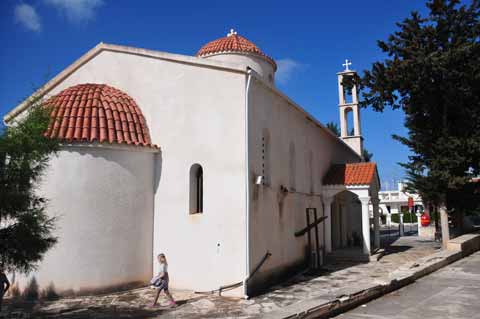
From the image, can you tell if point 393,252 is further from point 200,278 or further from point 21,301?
point 21,301

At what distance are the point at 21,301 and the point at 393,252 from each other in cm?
1554

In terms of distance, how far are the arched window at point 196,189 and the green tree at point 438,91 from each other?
11374 mm

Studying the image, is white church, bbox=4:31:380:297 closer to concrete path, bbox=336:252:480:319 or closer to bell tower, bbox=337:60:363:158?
concrete path, bbox=336:252:480:319

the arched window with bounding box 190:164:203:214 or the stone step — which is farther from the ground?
the arched window with bounding box 190:164:203:214

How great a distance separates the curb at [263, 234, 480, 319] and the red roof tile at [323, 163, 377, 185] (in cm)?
403

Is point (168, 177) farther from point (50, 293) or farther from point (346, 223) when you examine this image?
point (346, 223)

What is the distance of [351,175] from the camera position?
18.2 m

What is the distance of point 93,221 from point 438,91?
631 inches

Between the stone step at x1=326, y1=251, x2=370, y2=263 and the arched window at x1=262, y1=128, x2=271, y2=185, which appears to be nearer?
the arched window at x1=262, y1=128, x2=271, y2=185

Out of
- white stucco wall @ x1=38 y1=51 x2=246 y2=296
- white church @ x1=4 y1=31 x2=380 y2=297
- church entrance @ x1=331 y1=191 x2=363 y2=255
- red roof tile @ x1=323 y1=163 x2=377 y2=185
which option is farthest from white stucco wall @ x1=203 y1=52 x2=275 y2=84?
church entrance @ x1=331 y1=191 x2=363 y2=255

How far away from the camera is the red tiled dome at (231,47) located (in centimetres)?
1825

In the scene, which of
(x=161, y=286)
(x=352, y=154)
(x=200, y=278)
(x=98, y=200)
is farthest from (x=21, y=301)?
(x=352, y=154)

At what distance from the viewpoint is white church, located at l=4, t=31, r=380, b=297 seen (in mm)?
10898

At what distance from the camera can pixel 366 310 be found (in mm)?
8906
